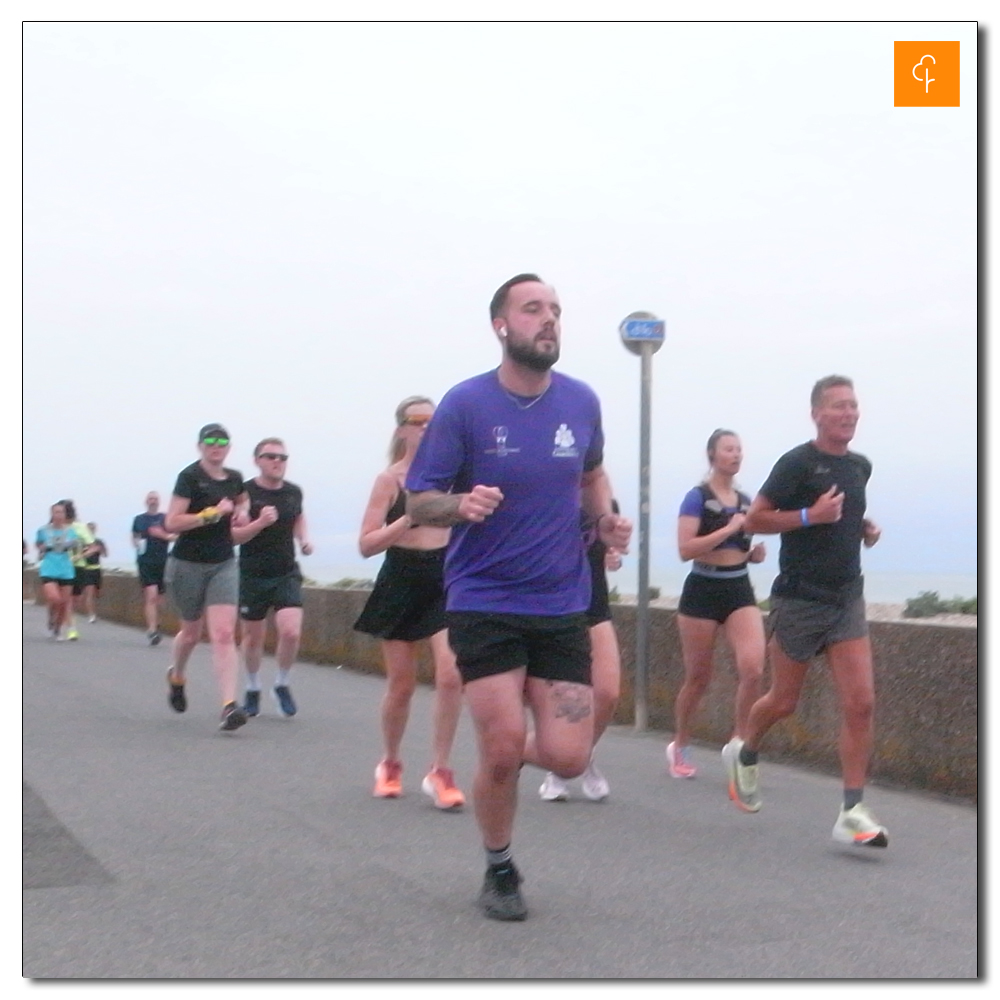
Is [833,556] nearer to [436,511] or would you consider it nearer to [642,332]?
[436,511]

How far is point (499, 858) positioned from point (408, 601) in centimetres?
283

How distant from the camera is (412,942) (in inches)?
235

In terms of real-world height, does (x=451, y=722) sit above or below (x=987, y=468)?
below

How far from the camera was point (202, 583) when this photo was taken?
38.5 feet

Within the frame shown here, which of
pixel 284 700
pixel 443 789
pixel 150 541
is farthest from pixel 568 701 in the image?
pixel 150 541

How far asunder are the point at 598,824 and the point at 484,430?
9.26ft

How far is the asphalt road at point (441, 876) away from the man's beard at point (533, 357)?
1.79 metres

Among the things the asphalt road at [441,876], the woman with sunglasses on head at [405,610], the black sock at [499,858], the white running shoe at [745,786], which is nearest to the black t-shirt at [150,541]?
the asphalt road at [441,876]

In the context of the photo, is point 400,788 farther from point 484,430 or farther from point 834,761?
point 484,430

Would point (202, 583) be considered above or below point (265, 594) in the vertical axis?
above

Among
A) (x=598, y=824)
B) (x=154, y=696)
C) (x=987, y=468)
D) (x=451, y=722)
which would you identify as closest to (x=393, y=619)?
(x=451, y=722)

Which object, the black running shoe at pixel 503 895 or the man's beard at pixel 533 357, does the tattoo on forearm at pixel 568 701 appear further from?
the man's beard at pixel 533 357

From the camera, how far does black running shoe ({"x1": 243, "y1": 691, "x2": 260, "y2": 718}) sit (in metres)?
13.1

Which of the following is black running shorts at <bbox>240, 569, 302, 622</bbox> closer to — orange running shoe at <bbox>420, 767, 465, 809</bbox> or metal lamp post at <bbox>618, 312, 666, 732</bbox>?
metal lamp post at <bbox>618, 312, 666, 732</bbox>
